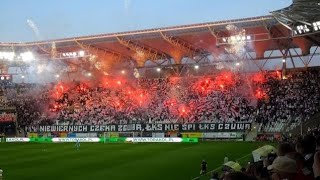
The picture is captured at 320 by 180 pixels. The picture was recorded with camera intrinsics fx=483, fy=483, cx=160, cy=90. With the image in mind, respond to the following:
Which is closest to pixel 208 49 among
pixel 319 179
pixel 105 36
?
pixel 105 36

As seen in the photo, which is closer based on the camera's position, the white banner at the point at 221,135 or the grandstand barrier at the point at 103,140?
the white banner at the point at 221,135

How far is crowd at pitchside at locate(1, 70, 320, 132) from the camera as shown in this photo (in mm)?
56438

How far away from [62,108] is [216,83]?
23089 millimetres

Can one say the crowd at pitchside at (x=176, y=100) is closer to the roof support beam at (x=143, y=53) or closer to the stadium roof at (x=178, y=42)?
the roof support beam at (x=143, y=53)

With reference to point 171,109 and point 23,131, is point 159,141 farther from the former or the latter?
point 23,131

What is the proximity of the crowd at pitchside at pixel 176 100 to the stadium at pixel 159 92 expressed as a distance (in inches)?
5.7

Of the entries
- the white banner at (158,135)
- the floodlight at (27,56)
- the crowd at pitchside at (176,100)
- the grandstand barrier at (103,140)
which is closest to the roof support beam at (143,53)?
the crowd at pitchside at (176,100)

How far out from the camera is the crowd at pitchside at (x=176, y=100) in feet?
185

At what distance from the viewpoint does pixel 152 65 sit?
66.3 m

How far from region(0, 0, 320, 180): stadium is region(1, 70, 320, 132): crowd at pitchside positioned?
0.14 metres

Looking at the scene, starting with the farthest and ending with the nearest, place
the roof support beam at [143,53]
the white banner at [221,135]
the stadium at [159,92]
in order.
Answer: the roof support beam at [143,53]
the white banner at [221,135]
the stadium at [159,92]

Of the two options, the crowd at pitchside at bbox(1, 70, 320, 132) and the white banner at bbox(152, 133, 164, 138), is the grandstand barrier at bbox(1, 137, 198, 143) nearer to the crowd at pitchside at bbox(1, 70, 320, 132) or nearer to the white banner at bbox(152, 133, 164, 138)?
the white banner at bbox(152, 133, 164, 138)

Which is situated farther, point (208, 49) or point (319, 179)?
point (208, 49)

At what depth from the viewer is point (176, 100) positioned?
63531 mm
